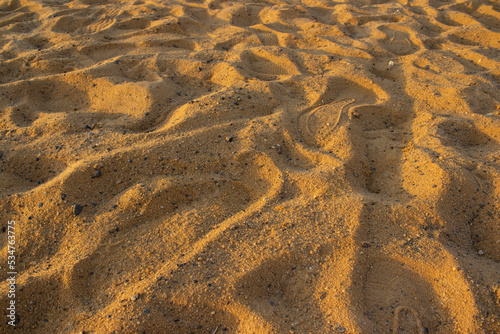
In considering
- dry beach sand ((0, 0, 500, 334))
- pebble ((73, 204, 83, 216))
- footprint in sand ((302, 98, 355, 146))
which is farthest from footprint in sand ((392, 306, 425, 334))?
pebble ((73, 204, 83, 216))

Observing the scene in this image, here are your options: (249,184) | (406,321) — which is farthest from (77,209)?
(406,321)

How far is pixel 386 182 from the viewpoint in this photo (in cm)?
Result: 213

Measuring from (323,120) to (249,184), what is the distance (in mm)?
883

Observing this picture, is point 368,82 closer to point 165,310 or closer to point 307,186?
point 307,186

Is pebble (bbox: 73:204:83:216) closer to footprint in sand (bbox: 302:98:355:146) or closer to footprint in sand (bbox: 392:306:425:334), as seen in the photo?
footprint in sand (bbox: 302:98:355:146)

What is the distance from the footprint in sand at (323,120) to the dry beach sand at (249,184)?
0.6 inches

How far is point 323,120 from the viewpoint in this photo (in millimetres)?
2527

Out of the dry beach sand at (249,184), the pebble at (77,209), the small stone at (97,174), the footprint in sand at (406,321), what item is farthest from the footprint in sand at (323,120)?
the pebble at (77,209)

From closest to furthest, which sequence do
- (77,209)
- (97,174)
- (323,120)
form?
(77,209)
(97,174)
(323,120)

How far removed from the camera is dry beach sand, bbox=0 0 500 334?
58.9 inches

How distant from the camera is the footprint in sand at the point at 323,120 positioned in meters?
2.39

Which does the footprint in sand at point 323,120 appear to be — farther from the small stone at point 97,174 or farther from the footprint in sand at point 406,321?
the small stone at point 97,174

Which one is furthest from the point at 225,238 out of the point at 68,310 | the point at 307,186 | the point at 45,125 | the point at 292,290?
the point at 45,125

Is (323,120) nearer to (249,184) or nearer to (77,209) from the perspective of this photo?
(249,184)
